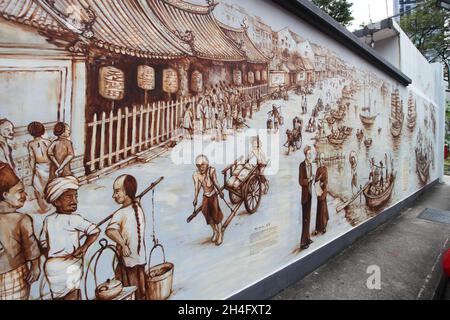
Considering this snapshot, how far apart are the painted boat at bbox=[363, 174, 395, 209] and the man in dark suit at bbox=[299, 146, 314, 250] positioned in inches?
77.1

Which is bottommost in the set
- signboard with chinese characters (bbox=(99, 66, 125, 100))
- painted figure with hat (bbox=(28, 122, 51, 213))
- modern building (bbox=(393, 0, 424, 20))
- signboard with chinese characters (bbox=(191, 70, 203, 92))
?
painted figure with hat (bbox=(28, 122, 51, 213))

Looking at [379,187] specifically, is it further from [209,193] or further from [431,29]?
[431,29]

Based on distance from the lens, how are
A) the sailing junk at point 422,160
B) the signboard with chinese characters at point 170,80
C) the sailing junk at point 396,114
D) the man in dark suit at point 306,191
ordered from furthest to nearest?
the sailing junk at point 422,160
the sailing junk at point 396,114
the man in dark suit at point 306,191
the signboard with chinese characters at point 170,80

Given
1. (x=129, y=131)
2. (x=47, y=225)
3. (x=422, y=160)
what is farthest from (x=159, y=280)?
(x=422, y=160)

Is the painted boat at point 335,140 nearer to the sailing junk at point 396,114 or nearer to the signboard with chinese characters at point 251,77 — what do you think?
the signboard with chinese characters at point 251,77

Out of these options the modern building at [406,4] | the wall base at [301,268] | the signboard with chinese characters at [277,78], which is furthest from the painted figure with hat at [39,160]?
the modern building at [406,4]

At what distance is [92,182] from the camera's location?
172 cm

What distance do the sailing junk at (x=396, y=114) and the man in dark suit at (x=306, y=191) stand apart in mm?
3540

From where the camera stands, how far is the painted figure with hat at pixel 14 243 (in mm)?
1454

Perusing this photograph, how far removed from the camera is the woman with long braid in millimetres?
1817

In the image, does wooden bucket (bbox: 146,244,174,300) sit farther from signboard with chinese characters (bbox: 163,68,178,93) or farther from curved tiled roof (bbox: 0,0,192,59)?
curved tiled roof (bbox: 0,0,192,59)

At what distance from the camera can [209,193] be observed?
2340mm

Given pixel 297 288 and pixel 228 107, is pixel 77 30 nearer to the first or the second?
pixel 228 107

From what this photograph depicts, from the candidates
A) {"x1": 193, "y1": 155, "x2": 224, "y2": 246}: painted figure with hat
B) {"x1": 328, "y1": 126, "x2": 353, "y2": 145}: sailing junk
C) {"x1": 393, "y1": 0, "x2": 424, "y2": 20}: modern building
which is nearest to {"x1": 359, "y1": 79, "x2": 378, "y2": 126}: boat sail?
{"x1": 328, "y1": 126, "x2": 353, "y2": 145}: sailing junk
